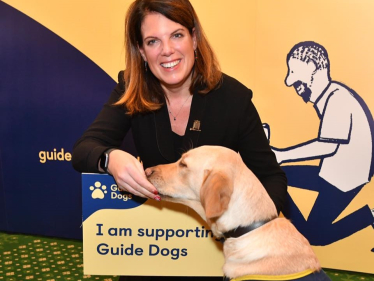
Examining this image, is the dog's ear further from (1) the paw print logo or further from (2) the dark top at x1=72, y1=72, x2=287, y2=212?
(1) the paw print logo

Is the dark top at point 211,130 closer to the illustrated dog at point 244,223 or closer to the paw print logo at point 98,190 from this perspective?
the paw print logo at point 98,190

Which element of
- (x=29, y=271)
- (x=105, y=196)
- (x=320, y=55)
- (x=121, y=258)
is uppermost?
(x=320, y=55)

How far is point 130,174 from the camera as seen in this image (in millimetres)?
1745

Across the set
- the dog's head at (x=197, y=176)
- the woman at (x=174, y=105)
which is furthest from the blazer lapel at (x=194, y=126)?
the dog's head at (x=197, y=176)

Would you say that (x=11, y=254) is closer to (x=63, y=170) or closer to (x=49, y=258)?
(x=49, y=258)

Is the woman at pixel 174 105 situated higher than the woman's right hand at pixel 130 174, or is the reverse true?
the woman at pixel 174 105

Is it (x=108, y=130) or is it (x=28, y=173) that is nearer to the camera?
(x=108, y=130)

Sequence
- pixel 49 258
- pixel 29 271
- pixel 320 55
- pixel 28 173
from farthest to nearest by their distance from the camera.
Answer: pixel 28 173, pixel 49 258, pixel 29 271, pixel 320 55

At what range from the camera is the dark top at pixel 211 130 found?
2.00 metres

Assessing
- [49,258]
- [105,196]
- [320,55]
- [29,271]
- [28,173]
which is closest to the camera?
[105,196]

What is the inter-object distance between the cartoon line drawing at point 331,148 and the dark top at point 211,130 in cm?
128

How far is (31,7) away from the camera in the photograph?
3.50 meters

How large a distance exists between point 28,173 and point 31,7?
1506 mm

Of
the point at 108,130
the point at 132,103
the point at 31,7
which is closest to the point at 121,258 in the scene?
the point at 108,130
